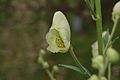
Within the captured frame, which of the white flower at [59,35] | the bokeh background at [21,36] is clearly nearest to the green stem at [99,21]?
the white flower at [59,35]

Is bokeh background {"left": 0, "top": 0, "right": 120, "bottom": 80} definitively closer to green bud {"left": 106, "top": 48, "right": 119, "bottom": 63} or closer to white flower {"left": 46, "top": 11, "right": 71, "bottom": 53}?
white flower {"left": 46, "top": 11, "right": 71, "bottom": 53}

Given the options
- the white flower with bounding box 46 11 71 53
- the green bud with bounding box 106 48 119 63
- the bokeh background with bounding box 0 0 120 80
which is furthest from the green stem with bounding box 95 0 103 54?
the bokeh background with bounding box 0 0 120 80

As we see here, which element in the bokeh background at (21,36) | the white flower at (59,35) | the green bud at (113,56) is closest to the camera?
the green bud at (113,56)

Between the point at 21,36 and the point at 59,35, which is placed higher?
the point at 59,35

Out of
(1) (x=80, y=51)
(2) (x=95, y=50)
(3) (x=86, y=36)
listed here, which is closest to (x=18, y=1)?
(2) (x=95, y=50)

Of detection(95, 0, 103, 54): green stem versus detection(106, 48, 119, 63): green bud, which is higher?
detection(106, 48, 119, 63): green bud

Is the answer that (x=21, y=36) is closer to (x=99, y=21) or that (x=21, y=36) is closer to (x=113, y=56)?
(x=99, y=21)

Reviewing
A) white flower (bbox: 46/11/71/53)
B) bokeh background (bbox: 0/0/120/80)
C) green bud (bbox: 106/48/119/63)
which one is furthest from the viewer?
bokeh background (bbox: 0/0/120/80)

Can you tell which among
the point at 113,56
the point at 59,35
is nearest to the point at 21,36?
the point at 59,35

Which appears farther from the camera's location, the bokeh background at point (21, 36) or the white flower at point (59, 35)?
the bokeh background at point (21, 36)

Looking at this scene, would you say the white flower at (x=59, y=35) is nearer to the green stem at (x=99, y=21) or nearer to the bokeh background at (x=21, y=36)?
the green stem at (x=99, y=21)
